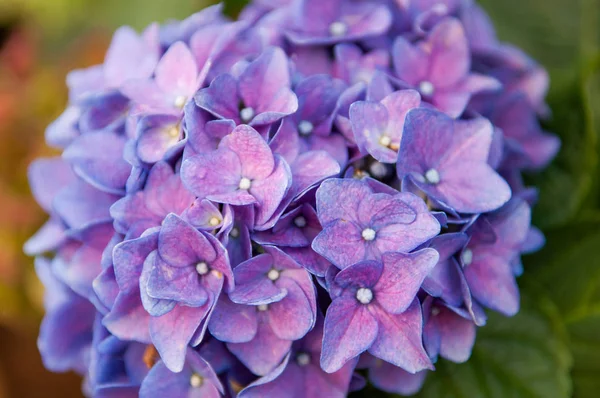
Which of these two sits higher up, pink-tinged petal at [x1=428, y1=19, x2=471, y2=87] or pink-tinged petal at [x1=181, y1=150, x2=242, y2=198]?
pink-tinged petal at [x1=181, y1=150, x2=242, y2=198]

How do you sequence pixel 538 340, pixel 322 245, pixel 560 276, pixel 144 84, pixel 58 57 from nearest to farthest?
1. pixel 322 245
2. pixel 144 84
3. pixel 538 340
4. pixel 560 276
5. pixel 58 57

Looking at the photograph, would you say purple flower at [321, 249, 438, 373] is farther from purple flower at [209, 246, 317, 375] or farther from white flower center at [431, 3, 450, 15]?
white flower center at [431, 3, 450, 15]

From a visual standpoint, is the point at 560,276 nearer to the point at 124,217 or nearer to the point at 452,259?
the point at 452,259

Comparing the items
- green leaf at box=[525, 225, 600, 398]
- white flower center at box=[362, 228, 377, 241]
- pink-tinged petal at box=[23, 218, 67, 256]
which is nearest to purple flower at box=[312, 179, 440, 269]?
white flower center at box=[362, 228, 377, 241]

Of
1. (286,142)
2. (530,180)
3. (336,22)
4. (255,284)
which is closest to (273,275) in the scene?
(255,284)

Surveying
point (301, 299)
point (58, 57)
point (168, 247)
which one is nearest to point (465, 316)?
point (301, 299)

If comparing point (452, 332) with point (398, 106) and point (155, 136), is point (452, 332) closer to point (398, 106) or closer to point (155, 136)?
point (398, 106)

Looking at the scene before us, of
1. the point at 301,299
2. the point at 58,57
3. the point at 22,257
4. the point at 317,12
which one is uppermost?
the point at 317,12
